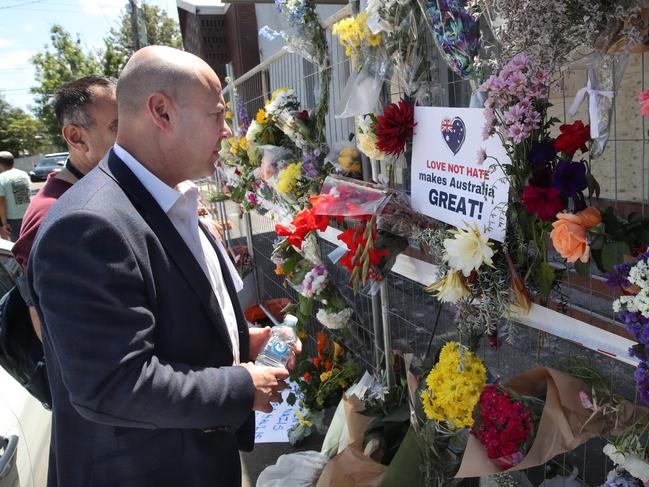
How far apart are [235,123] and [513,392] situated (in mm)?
4021

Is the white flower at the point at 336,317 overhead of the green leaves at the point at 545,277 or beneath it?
beneath

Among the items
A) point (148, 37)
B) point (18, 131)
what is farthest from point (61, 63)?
point (18, 131)

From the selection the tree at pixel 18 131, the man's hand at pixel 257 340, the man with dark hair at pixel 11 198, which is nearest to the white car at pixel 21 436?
the man's hand at pixel 257 340

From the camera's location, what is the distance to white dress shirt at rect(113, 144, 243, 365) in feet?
5.52

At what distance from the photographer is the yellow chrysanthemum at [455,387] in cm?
185

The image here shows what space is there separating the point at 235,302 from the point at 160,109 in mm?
752

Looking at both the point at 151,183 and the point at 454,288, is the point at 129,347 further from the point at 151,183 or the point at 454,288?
the point at 454,288

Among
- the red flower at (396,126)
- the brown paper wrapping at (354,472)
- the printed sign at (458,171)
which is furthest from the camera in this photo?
the brown paper wrapping at (354,472)

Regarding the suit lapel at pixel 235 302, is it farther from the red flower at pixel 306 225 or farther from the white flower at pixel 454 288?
the white flower at pixel 454 288

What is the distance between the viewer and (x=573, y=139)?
1.50 metres

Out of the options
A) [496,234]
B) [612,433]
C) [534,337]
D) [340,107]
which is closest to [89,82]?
[340,107]

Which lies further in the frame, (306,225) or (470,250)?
(306,225)

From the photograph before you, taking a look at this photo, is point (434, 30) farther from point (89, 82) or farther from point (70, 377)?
point (89, 82)

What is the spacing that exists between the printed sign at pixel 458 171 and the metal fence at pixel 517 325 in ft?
0.67
